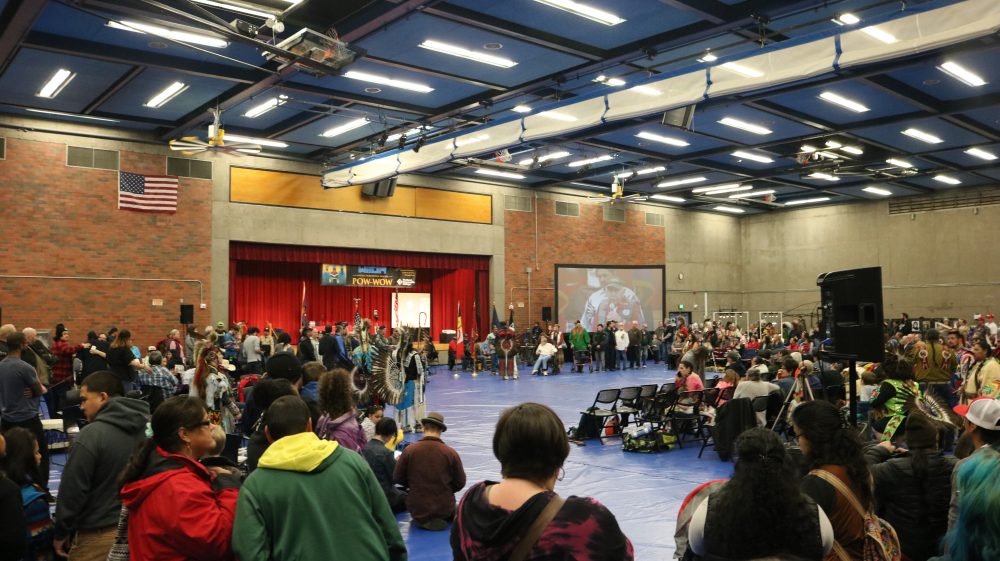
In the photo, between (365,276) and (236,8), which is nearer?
(236,8)

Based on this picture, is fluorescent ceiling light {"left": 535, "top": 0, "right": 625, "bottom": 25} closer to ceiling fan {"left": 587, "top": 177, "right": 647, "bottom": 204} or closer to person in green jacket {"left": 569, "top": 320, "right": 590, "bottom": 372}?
ceiling fan {"left": 587, "top": 177, "right": 647, "bottom": 204}

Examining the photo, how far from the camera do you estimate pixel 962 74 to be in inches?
509

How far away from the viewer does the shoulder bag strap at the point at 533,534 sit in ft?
5.75

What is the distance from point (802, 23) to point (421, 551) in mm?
9314

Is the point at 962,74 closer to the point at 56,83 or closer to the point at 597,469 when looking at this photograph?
the point at 597,469

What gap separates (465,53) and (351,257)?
10015 mm

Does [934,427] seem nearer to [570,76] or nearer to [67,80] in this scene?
[570,76]

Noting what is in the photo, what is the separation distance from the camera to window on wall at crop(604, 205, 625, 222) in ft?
85.5

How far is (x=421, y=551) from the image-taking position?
5504 mm

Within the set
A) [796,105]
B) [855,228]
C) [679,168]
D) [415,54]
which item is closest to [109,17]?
[415,54]

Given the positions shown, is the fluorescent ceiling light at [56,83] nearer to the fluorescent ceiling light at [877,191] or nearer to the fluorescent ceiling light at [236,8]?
the fluorescent ceiling light at [236,8]

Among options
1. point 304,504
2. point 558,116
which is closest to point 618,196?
point 558,116

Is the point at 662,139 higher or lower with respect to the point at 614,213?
higher

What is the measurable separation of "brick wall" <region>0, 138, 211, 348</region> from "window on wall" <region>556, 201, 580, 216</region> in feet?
38.0
